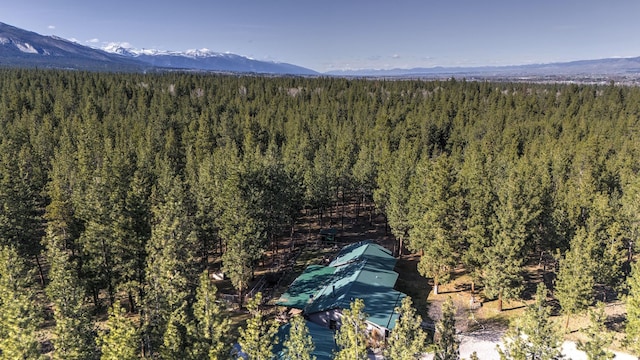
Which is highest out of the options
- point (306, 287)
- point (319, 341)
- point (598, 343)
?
point (598, 343)

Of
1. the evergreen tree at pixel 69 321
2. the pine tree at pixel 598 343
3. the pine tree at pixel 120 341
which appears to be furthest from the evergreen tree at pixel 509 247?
the evergreen tree at pixel 69 321

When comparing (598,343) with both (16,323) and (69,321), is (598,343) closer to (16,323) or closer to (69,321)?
(69,321)

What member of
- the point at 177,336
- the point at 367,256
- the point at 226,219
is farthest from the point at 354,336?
the point at 367,256

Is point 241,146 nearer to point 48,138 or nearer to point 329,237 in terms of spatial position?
point 48,138

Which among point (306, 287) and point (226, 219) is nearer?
point (226, 219)

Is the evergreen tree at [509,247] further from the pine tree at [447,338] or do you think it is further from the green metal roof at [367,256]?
the pine tree at [447,338]


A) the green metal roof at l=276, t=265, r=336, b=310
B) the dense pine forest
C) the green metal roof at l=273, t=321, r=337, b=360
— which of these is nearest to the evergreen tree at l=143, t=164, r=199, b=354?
the dense pine forest
